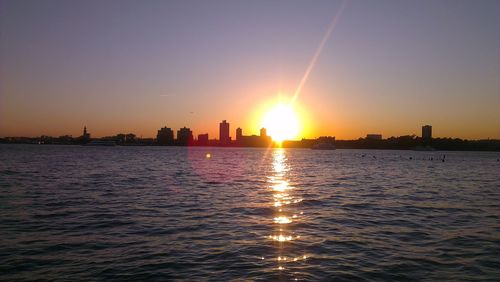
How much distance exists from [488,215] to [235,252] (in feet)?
63.9

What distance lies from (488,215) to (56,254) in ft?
84.9

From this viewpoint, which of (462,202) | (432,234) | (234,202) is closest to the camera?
(432,234)

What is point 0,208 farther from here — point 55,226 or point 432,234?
point 432,234

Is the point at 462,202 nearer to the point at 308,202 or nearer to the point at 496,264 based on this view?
the point at 308,202

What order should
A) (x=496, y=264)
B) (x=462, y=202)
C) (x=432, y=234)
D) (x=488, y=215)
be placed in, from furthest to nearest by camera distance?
(x=462, y=202) < (x=488, y=215) < (x=432, y=234) < (x=496, y=264)

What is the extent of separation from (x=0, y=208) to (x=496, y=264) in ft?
93.2

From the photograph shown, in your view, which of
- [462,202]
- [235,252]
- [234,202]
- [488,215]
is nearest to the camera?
[235,252]

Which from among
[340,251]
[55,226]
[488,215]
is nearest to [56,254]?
[55,226]

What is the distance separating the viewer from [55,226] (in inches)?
866

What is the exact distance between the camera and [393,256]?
1673 centimetres

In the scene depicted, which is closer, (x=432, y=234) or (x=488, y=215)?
(x=432, y=234)

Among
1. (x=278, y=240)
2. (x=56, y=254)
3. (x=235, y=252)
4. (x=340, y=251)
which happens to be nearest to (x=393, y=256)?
(x=340, y=251)

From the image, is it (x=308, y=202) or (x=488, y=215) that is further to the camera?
(x=308, y=202)

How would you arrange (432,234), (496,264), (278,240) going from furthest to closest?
(432,234), (278,240), (496,264)
